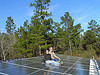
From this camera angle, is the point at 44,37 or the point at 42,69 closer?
the point at 42,69

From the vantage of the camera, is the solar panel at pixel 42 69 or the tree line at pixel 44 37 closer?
the solar panel at pixel 42 69

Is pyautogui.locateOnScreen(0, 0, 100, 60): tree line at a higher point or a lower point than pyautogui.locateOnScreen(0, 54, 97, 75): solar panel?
higher

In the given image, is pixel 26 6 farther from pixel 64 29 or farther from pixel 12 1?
pixel 64 29

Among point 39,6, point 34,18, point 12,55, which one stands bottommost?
point 12,55

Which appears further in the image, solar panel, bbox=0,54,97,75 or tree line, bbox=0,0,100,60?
tree line, bbox=0,0,100,60

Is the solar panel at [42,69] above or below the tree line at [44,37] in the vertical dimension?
below

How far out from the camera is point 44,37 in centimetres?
2123

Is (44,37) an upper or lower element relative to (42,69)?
upper

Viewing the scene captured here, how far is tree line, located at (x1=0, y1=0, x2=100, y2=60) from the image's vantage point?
20.3m

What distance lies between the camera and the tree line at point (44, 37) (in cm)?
2027

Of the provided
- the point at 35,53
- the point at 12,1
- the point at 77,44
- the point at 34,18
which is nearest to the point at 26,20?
the point at 34,18

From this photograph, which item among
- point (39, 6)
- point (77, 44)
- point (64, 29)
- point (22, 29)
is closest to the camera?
point (22, 29)

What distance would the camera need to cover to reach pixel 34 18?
70.6 ft

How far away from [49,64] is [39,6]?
64.4 ft
